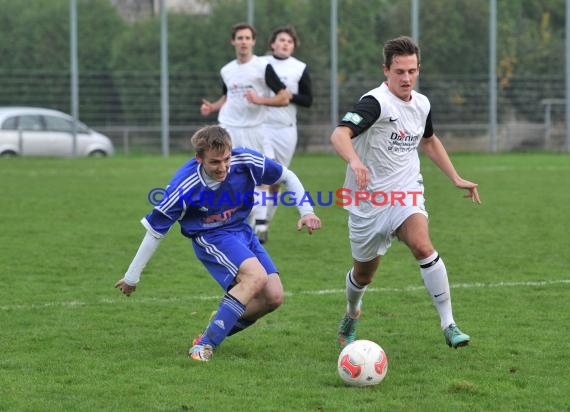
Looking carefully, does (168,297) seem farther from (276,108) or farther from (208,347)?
(276,108)

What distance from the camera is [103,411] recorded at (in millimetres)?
4859

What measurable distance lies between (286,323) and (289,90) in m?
5.33

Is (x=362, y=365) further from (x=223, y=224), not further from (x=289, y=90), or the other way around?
(x=289, y=90)

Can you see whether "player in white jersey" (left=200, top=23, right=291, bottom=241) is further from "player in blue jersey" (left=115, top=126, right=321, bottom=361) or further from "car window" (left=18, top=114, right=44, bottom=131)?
"car window" (left=18, top=114, right=44, bottom=131)

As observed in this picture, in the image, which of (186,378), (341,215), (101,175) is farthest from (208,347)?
(101,175)

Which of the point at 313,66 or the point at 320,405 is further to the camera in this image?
the point at 313,66

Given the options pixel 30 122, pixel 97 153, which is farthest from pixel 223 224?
pixel 97 153

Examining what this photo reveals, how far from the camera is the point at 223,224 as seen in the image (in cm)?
621

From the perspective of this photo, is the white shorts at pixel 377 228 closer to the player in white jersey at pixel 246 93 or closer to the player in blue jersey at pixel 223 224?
the player in blue jersey at pixel 223 224

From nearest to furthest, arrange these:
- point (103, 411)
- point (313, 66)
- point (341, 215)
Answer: point (103, 411) < point (341, 215) < point (313, 66)

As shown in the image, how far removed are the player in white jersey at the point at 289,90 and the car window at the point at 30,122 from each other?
51.5ft

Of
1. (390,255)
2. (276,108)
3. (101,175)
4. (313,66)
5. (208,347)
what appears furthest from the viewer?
(313,66)

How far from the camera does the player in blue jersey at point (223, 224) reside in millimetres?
5938

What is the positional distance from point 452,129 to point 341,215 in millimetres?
16712
